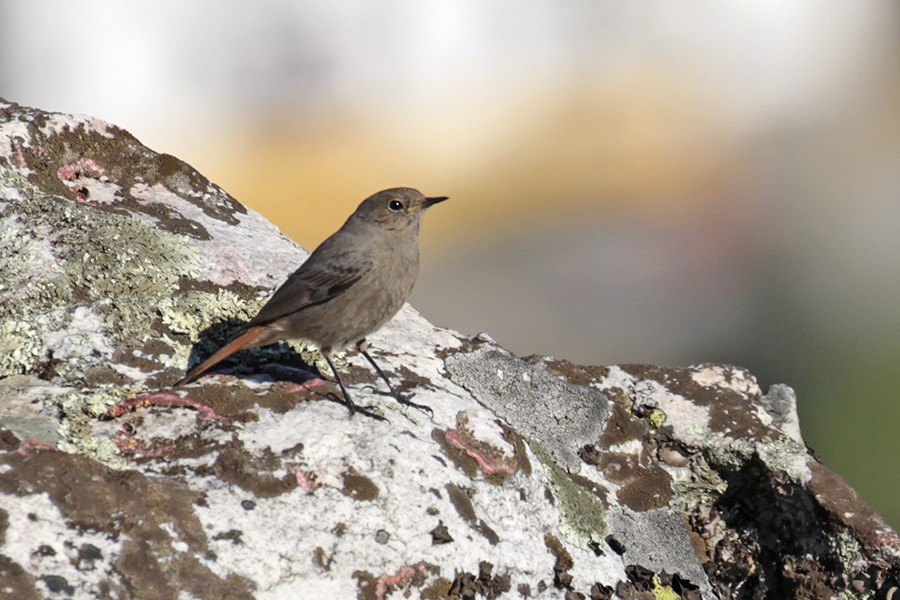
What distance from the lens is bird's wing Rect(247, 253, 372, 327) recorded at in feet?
19.6

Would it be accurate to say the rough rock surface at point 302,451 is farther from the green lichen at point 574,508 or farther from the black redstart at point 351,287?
the black redstart at point 351,287

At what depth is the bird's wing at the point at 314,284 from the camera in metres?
5.99

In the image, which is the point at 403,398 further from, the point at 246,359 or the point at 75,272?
the point at 75,272

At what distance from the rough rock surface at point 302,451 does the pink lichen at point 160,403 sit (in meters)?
0.01

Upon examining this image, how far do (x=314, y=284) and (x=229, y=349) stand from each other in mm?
780

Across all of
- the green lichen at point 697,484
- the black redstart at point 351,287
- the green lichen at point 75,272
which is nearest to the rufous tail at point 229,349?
the black redstart at point 351,287

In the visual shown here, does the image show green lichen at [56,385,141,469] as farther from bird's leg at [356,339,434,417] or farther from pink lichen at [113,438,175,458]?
bird's leg at [356,339,434,417]

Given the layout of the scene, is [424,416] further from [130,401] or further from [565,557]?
[130,401]

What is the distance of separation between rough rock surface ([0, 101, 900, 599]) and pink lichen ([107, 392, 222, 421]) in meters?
0.01

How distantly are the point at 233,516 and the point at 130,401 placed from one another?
38.3 inches

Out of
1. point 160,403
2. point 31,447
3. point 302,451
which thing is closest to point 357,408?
point 302,451

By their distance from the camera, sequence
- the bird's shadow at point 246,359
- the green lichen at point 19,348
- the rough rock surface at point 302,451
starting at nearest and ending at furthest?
the rough rock surface at point 302,451 → the green lichen at point 19,348 → the bird's shadow at point 246,359

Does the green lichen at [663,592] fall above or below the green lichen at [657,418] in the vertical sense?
below

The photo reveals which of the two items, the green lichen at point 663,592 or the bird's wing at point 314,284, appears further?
the bird's wing at point 314,284
